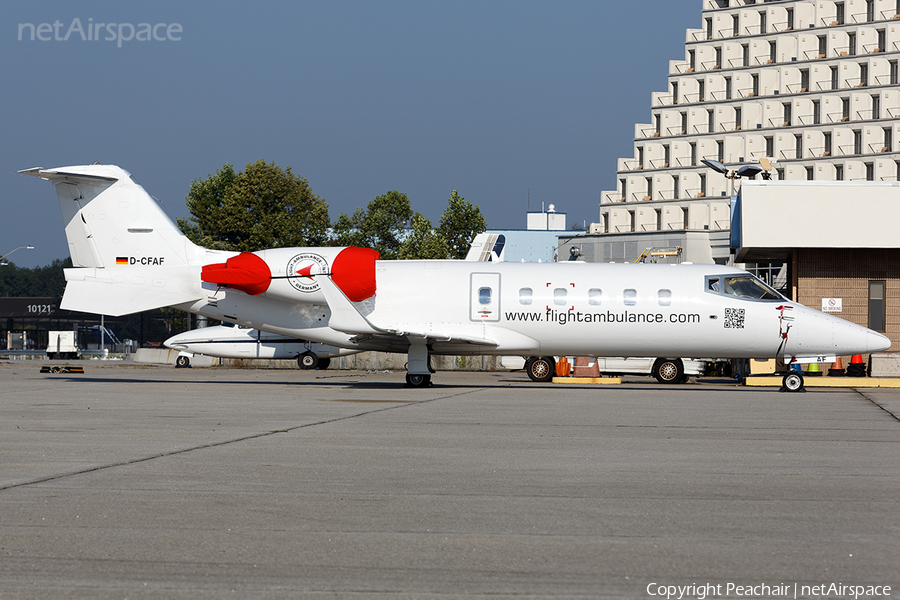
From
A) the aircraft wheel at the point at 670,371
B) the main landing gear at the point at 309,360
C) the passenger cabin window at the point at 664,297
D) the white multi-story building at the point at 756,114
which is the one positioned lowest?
the main landing gear at the point at 309,360

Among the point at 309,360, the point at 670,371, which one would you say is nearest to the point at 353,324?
the point at 670,371

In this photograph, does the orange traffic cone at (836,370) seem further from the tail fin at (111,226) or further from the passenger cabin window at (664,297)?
the tail fin at (111,226)

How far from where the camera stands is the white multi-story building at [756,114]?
92125 mm

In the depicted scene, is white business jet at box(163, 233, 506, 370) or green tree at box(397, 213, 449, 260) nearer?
white business jet at box(163, 233, 506, 370)

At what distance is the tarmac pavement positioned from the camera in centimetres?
529

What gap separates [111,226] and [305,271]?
5.60m

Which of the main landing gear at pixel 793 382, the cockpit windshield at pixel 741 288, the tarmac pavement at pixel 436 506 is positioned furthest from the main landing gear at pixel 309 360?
the tarmac pavement at pixel 436 506

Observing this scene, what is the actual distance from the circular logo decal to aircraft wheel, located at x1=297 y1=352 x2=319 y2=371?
19.2 m

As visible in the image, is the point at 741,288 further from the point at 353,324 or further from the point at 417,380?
the point at 353,324

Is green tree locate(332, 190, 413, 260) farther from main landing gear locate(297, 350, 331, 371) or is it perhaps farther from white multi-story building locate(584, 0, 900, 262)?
white multi-story building locate(584, 0, 900, 262)

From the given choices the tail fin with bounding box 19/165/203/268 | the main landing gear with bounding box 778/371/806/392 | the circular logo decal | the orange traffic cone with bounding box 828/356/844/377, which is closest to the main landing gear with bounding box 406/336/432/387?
the circular logo decal

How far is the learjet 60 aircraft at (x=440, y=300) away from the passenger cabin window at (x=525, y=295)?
3 centimetres

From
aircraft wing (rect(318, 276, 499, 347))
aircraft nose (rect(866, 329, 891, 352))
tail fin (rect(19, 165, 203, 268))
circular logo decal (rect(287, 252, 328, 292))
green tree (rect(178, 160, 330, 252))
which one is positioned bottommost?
aircraft nose (rect(866, 329, 891, 352))

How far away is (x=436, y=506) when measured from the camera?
7281mm
